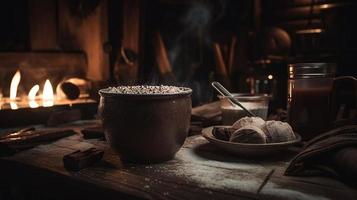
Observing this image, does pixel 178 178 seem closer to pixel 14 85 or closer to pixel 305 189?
pixel 305 189

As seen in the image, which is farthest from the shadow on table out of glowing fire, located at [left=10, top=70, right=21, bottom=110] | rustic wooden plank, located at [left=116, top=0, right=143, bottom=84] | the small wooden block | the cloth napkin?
rustic wooden plank, located at [left=116, top=0, right=143, bottom=84]

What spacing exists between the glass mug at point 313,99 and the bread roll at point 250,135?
0.49 meters

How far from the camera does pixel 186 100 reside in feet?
5.33

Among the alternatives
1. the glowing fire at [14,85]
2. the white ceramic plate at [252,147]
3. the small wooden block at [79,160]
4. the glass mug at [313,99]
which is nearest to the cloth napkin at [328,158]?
the white ceramic plate at [252,147]

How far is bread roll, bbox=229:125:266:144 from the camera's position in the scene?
1575 millimetres

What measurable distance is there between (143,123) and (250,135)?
0.51 metres

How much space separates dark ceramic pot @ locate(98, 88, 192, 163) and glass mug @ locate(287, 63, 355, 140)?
80 cm

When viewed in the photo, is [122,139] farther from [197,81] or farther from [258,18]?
[258,18]

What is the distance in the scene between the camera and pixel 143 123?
1491 mm

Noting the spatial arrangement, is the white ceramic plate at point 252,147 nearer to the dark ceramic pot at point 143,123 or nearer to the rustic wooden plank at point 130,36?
the dark ceramic pot at point 143,123

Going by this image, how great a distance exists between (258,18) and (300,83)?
6490 millimetres

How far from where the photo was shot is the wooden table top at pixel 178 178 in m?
1.21

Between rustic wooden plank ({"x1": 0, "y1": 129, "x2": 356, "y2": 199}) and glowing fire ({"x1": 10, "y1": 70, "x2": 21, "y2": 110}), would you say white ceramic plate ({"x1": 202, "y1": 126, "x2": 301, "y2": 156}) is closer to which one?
rustic wooden plank ({"x1": 0, "y1": 129, "x2": 356, "y2": 199})

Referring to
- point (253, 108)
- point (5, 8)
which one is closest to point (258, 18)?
point (5, 8)
